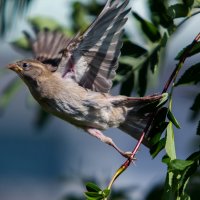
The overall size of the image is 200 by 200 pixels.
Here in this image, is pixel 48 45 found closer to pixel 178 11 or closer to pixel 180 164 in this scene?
pixel 178 11

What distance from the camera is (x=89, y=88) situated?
216 cm

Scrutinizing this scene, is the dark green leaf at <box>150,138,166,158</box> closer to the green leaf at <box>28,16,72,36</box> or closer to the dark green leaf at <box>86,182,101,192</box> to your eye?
the dark green leaf at <box>86,182,101,192</box>

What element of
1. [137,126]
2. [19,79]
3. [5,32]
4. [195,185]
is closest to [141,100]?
[137,126]

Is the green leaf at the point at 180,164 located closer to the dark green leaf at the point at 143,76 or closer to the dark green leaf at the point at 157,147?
the dark green leaf at the point at 157,147

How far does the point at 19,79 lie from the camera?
2.44 m

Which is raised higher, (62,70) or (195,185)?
(62,70)

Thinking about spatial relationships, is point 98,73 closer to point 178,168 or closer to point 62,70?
point 62,70

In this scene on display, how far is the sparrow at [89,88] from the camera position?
6.42ft

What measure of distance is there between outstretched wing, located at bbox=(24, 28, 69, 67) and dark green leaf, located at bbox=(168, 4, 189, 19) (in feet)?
2.94

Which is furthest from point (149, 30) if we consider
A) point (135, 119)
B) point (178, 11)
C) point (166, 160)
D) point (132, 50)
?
point (166, 160)

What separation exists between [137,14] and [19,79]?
2.40ft

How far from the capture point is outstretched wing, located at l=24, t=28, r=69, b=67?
2.47m

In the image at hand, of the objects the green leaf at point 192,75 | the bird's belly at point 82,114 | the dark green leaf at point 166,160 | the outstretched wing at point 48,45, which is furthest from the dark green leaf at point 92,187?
the outstretched wing at point 48,45

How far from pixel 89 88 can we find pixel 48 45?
48 cm
